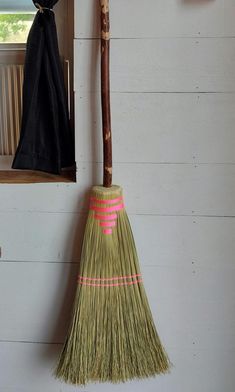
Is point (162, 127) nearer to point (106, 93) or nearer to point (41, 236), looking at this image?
point (106, 93)

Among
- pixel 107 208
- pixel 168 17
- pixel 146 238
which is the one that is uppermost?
pixel 168 17

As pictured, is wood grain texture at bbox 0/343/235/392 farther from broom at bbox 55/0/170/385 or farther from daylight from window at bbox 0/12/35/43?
daylight from window at bbox 0/12/35/43

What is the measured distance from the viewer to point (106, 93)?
39.0 inches

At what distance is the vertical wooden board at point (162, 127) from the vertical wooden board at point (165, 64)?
28 millimetres

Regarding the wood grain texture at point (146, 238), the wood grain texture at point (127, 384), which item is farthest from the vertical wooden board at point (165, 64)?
the wood grain texture at point (127, 384)

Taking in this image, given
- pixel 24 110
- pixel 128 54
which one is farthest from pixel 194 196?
pixel 24 110

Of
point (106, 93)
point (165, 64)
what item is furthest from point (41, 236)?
point (165, 64)

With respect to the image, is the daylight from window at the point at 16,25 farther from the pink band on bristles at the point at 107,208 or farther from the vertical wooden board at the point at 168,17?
the pink band on bristles at the point at 107,208

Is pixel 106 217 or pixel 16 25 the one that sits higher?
pixel 16 25

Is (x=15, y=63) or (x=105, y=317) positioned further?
(x=15, y=63)

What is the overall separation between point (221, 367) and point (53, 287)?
57 centimetres

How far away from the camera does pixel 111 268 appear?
3.40 ft

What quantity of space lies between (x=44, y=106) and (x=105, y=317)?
615mm

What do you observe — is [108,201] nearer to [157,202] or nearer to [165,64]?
[157,202]
